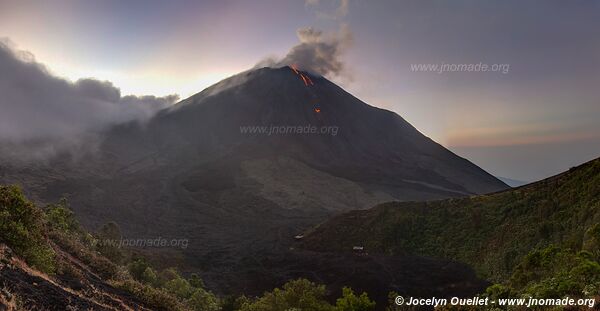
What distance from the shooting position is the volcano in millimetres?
82938

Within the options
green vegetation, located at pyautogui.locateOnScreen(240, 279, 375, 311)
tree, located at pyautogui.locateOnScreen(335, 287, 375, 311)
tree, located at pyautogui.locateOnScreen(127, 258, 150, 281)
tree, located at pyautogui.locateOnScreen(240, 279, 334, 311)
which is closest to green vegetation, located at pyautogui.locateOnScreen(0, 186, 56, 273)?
green vegetation, located at pyautogui.locateOnScreen(240, 279, 375, 311)

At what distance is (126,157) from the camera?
6068 inches

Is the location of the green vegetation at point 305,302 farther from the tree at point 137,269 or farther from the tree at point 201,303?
the tree at point 137,269

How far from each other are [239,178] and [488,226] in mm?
93293

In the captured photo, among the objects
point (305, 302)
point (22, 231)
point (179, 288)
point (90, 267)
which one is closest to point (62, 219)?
point (179, 288)

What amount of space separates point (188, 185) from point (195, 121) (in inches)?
2610

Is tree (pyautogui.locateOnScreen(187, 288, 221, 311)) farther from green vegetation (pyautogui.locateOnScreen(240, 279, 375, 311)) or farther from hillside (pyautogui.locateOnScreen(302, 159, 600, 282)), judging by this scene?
hillside (pyautogui.locateOnScreen(302, 159, 600, 282))

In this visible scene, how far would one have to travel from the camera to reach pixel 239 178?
13200 cm

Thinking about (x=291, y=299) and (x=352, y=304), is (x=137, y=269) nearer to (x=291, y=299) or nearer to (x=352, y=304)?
Answer: (x=291, y=299)

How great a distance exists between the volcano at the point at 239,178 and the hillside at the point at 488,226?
48.1 ft

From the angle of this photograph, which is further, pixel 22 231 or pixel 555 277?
pixel 555 277

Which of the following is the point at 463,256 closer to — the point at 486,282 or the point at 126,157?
the point at 486,282

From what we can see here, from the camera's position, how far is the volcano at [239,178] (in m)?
82.9

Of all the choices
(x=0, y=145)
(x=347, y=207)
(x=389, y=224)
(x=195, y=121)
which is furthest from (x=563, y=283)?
(x=195, y=121)
